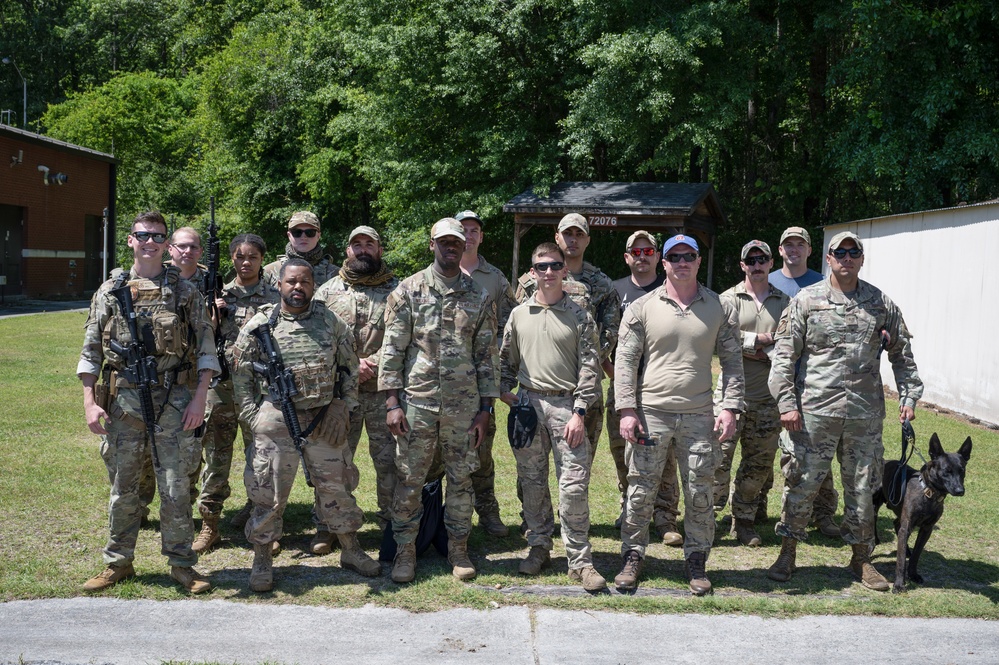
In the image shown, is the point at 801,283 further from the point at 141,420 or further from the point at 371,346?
the point at 141,420

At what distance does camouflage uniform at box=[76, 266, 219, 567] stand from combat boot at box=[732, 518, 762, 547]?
388 cm

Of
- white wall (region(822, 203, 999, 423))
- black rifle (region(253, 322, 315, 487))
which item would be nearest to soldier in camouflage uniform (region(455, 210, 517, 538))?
black rifle (region(253, 322, 315, 487))

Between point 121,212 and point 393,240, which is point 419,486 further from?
point 121,212

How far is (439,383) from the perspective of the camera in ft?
17.8

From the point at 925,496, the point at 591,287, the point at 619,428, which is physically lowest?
the point at 925,496

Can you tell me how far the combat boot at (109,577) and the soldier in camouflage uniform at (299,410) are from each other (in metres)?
0.78

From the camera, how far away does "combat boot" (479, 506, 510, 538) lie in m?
6.33

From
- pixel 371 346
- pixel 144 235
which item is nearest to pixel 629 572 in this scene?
pixel 371 346

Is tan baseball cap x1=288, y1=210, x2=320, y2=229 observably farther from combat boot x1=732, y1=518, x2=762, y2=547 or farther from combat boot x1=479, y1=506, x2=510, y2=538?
combat boot x1=732, y1=518, x2=762, y2=547

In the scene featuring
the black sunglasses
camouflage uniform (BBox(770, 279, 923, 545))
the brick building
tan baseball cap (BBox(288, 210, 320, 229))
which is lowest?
camouflage uniform (BBox(770, 279, 923, 545))

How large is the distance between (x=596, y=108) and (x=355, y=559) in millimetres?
15151

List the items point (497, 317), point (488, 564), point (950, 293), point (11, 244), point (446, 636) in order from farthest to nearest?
point (11, 244), point (950, 293), point (497, 317), point (488, 564), point (446, 636)

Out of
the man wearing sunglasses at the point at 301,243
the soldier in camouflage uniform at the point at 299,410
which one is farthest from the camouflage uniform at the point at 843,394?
the man wearing sunglasses at the point at 301,243

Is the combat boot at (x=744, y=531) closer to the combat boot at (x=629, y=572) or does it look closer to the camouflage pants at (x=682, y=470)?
the camouflage pants at (x=682, y=470)
